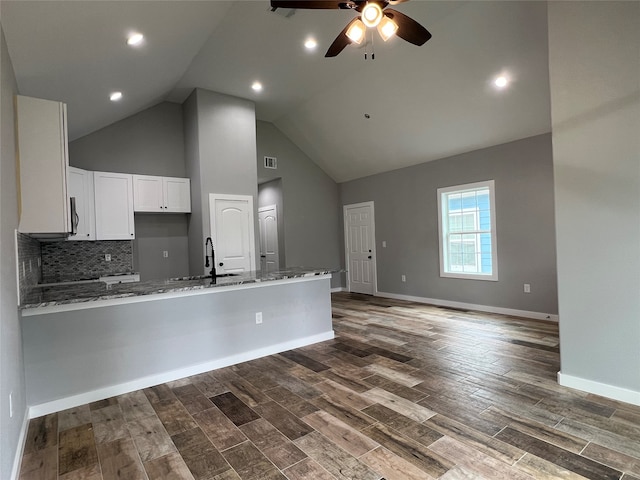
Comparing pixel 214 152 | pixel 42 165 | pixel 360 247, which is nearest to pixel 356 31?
pixel 42 165

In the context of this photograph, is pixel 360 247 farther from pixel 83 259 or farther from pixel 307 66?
pixel 83 259

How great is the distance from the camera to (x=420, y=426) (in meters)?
2.28

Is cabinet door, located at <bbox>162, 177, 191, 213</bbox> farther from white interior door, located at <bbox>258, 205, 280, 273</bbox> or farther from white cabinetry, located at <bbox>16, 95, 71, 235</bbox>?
white cabinetry, located at <bbox>16, 95, 71, 235</bbox>

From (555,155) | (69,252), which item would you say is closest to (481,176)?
(555,155)

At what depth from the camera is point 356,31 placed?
2.52m

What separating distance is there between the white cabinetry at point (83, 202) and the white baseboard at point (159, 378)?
2.63 metres

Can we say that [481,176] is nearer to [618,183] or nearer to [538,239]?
[538,239]

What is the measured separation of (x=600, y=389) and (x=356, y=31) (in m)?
3.25

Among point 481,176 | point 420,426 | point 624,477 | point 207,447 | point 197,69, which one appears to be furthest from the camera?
point 481,176

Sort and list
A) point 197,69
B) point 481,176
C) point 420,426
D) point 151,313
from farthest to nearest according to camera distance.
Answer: point 481,176 → point 197,69 → point 151,313 → point 420,426

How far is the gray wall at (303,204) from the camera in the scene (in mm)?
7215

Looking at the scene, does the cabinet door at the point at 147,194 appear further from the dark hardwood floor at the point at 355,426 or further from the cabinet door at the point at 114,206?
the dark hardwood floor at the point at 355,426

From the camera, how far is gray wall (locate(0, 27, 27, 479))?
5.77 feet

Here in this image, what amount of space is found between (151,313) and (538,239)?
5.00 m
